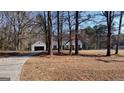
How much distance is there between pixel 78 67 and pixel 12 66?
4.42 feet

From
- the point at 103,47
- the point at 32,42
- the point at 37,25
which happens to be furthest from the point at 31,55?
the point at 103,47

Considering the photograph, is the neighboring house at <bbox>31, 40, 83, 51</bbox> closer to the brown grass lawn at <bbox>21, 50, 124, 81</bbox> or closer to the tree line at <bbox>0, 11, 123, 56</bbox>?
the tree line at <bbox>0, 11, 123, 56</bbox>

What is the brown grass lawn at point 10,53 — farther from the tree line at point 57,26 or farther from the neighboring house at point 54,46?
the neighboring house at point 54,46

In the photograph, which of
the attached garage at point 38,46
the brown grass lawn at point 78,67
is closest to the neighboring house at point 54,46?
the attached garage at point 38,46

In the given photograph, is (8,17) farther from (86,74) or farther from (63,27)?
(86,74)

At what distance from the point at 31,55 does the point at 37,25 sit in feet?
2.32

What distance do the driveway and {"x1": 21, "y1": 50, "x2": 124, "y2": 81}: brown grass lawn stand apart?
0.35ft

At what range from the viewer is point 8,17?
16.9ft

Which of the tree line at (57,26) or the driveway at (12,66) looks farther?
the tree line at (57,26)

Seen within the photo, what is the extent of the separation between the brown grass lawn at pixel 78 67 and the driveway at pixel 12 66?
108 mm

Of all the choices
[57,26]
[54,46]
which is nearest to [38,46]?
[54,46]

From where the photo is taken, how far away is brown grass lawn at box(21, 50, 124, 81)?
4886 mm

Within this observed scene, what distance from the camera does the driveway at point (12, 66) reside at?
4812 millimetres

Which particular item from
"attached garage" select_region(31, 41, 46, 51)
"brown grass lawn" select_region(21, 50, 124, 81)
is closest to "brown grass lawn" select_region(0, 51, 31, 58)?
"attached garage" select_region(31, 41, 46, 51)
